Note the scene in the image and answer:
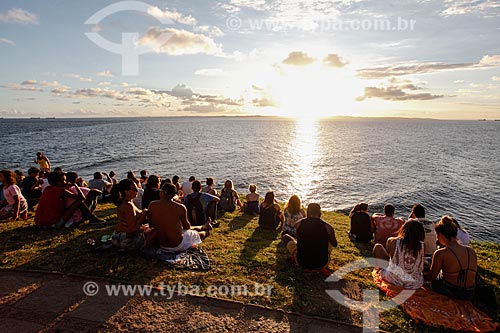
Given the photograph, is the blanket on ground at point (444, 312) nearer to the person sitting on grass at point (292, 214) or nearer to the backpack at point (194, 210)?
the person sitting on grass at point (292, 214)

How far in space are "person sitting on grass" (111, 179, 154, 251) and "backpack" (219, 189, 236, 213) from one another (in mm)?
6788

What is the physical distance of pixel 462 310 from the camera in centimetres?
627

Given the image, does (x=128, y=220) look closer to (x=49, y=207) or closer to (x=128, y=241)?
(x=128, y=241)

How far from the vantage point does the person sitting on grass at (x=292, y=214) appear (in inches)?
406

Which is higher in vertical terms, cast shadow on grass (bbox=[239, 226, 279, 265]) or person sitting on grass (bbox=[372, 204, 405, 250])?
person sitting on grass (bbox=[372, 204, 405, 250])

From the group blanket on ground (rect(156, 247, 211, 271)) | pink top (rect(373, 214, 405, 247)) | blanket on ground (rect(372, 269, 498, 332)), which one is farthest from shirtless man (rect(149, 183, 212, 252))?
pink top (rect(373, 214, 405, 247))

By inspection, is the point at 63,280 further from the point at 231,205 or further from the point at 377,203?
the point at 377,203

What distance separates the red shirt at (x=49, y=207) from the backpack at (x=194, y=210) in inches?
163

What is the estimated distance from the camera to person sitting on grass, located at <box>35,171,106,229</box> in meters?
9.60

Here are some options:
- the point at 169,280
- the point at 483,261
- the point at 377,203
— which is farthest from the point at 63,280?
the point at 377,203

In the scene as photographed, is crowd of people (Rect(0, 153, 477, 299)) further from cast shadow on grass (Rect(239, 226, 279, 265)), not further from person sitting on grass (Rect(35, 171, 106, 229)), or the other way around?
cast shadow on grass (Rect(239, 226, 279, 265))

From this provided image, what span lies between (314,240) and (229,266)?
237cm

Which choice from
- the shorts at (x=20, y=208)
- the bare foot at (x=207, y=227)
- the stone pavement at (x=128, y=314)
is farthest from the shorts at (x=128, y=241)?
the shorts at (x=20, y=208)

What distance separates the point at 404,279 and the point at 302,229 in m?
2.66
